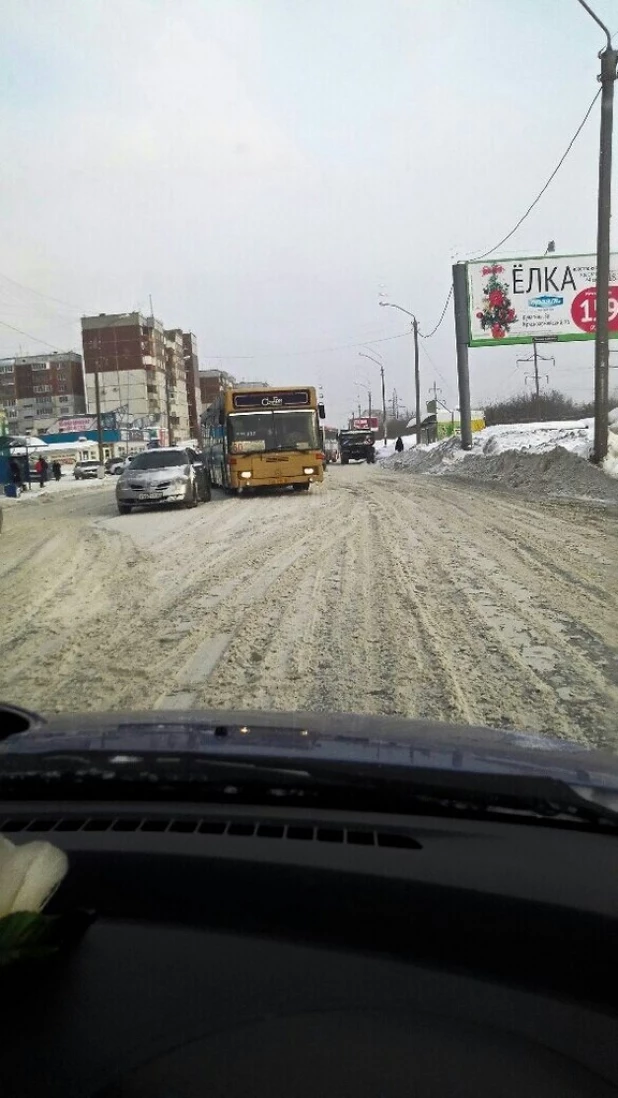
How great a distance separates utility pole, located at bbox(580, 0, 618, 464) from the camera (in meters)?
18.7

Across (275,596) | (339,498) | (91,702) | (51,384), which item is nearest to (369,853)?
(91,702)

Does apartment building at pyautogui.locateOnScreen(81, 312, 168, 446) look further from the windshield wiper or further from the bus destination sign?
the windshield wiper

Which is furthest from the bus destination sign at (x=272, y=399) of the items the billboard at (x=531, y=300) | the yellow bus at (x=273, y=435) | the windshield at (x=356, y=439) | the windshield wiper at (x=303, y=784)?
the windshield at (x=356, y=439)

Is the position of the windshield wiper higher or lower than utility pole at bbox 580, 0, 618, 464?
lower

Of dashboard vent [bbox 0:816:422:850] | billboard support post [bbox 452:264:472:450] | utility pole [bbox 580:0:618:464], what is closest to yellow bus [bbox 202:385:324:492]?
utility pole [bbox 580:0:618:464]

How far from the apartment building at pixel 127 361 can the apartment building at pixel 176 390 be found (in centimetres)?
669

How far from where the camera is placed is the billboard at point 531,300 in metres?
37.2

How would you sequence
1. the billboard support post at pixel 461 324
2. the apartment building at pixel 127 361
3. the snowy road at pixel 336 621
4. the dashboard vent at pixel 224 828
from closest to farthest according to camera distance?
the dashboard vent at pixel 224 828 < the snowy road at pixel 336 621 < the billboard support post at pixel 461 324 < the apartment building at pixel 127 361

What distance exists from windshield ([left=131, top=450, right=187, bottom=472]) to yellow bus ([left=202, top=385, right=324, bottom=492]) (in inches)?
88.6

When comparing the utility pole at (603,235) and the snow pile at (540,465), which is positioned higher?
the utility pole at (603,235)

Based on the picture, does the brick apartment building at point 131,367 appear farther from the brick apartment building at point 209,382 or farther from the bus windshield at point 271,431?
the bus windshield at point 271,431

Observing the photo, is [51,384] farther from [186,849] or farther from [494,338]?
[186,849]

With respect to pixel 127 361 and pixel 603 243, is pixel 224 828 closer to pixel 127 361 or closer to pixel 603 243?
pixel 603 243

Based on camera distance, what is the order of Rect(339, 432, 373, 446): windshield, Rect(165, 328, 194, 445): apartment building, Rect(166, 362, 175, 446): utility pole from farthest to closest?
Rect(165, 328, 194, 445): apartment building
Rect(166, 362, 175, 446): utility pole
Rect(339, 432, 373, 446): windshield
